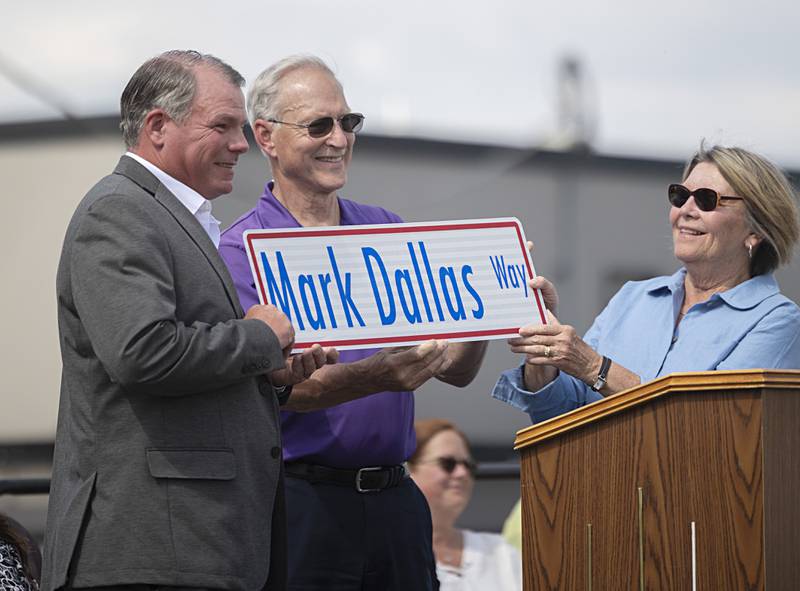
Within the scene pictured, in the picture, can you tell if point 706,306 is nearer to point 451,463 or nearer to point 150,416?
point 150,416

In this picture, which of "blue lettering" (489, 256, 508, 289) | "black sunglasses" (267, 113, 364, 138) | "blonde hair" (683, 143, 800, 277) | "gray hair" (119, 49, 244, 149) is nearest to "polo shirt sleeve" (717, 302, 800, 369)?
"blonde hair" (683, 143, 800, 277)

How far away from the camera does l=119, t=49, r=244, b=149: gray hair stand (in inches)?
100

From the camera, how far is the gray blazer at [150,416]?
2.29m

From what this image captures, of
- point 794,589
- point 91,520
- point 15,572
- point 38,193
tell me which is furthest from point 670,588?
point 38,193

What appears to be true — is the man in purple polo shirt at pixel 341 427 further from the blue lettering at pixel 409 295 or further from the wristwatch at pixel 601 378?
the wristwatch at pixel 601 378

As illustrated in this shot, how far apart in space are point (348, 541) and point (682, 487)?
85 centimetres

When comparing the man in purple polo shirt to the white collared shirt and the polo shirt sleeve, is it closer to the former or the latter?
the white collared shirt

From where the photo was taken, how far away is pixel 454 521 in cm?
473

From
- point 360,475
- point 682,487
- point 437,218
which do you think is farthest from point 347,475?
point 437,218

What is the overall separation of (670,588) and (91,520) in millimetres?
1012

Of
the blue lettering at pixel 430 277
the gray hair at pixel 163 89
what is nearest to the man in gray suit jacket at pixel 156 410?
the gray hair at pixel 163 89

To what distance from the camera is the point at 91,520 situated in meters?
2.33

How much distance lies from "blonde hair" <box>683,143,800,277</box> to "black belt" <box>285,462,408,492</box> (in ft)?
3.28

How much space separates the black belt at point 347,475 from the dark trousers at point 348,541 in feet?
0.04
